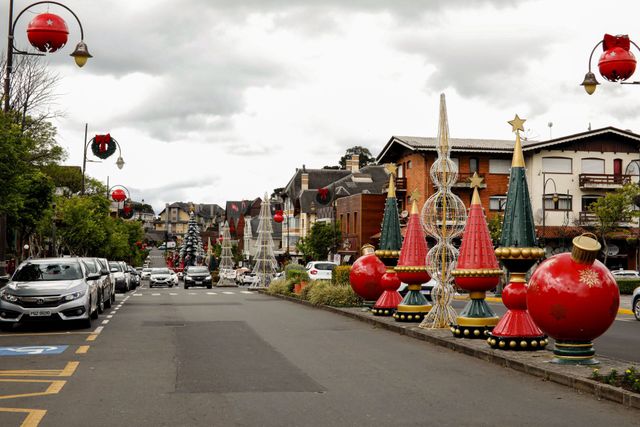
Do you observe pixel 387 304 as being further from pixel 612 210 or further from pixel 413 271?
→ pixel 612 210

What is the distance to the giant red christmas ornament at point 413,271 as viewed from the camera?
17.3m

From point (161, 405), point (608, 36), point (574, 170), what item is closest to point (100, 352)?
point (161, 405)

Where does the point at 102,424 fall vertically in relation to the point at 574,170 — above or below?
below

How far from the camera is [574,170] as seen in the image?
55.2m

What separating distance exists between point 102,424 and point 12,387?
2.62 m

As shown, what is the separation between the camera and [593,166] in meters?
55.5

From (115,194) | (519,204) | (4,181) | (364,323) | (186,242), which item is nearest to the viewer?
(519,204)

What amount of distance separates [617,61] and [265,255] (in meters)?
34.1

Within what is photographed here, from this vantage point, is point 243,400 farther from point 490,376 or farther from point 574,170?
point 574,170

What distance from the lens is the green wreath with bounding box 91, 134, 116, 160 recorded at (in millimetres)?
33250

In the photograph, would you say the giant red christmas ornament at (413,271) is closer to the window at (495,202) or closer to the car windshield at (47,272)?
the car windshield at (47,272)

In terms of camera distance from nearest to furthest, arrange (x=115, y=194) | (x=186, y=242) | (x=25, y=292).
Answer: (x=25, y=292), (x=115, y=194), (x=186, y=242)

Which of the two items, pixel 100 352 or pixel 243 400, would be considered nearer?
pixel 243 400

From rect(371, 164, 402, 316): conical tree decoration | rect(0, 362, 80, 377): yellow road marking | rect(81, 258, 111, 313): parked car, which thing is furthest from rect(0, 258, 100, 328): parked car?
rect(371, 164, 402, 316): conical tree decoration
